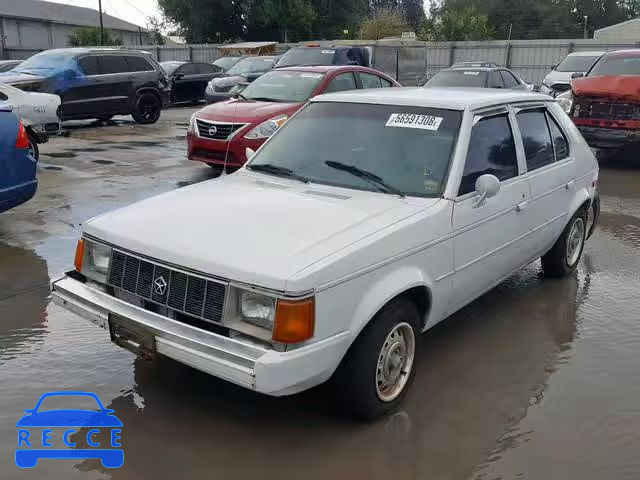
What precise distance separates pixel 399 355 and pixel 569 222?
8.59ft

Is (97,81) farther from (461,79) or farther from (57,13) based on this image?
(57,13)

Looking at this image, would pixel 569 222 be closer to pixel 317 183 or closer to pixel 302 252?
pixel 317 183

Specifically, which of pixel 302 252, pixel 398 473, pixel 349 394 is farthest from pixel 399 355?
pixel 302 252

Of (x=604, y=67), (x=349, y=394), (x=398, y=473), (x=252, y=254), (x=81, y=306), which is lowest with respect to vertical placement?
(x=398, y=473)

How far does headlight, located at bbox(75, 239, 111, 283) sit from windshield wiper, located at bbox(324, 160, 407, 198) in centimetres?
150

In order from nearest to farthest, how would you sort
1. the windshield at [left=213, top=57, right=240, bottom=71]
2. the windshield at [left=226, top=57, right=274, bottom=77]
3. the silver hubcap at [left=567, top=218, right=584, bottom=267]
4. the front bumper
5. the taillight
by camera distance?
the front bumper < the silver hubcap at [left=567, top=218, right=584, bottom=267] < the taillight < the windshield at [left=226, top=57, right=274, bottom=77] < the windshield at [left=213, top=57, right=240, bottom=71]

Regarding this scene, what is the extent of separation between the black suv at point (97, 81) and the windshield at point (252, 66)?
135 inches

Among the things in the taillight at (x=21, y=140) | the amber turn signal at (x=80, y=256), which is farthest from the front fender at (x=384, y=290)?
the taillight at (x=21, y=140)

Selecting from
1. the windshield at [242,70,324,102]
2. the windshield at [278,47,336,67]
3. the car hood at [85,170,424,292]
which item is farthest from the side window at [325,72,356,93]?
the car hood at [85,170,424,292]

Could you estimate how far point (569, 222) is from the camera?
544cm

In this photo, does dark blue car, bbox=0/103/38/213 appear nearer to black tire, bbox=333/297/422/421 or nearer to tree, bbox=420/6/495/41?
black tire, bbox=333/297/422/421

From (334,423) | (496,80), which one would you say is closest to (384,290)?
(334,423)

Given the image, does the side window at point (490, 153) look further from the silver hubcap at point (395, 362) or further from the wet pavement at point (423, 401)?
the wet pavement at point (423, 401)

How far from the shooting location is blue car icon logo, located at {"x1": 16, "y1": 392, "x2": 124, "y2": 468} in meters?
3.20
